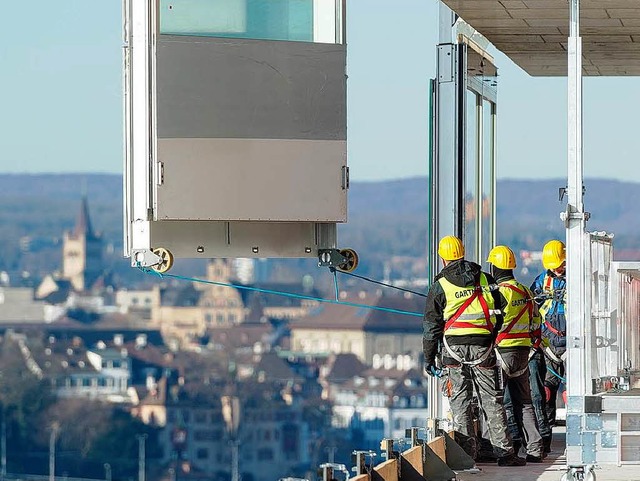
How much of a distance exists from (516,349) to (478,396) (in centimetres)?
52

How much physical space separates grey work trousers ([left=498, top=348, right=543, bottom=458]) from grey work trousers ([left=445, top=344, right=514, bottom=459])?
0.32 metres

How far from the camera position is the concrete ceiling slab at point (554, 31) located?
37.3 ft

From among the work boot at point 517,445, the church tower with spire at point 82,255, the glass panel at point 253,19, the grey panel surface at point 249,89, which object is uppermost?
the glass panel at point 253,19

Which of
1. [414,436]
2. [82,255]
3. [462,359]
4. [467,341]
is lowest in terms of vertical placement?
[82,255]

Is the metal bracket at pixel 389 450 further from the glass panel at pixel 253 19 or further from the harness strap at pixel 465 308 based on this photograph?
the glass panel at pixel 253 19

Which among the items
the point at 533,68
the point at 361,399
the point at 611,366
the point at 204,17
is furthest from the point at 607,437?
the point at 361,399

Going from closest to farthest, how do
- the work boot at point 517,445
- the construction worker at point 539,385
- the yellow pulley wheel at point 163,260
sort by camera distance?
the yellow pulley wheel at point 163,260
the work boot at point 517,445
the construction worker at point 539,385

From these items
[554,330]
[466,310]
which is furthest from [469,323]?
[554,330]

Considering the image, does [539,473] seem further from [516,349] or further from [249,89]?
[249,89]

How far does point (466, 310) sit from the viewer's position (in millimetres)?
10898

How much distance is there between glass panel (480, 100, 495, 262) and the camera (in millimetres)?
Answer: 14805

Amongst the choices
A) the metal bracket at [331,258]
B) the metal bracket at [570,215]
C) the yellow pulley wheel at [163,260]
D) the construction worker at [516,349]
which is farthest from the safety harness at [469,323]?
the yellow pulley wheel at [163,260]

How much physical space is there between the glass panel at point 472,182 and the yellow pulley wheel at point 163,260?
3.17m

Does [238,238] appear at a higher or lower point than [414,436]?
higher
